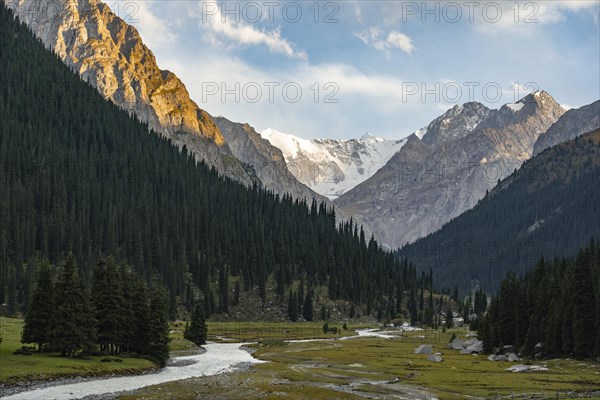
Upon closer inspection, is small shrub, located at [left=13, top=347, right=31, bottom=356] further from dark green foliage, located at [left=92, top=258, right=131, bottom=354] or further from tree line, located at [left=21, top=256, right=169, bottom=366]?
dark green foliage, located at [left=92, top=258, right=131, bottom=354]

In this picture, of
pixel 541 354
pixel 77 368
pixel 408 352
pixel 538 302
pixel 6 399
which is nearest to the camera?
pixel 6 399

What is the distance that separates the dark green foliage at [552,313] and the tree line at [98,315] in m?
Result: 62.4

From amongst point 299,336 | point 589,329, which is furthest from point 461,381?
point 299,336

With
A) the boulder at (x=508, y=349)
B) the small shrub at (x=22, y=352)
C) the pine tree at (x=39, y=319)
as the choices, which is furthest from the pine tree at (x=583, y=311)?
the small shrub at (x=22, y=352)

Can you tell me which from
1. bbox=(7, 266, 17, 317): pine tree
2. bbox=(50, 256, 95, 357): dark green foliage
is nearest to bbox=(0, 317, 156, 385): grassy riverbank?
bbox=(50, 256, 95, 357): dark green foliage

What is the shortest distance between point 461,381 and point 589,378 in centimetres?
1533

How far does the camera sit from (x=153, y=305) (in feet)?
310

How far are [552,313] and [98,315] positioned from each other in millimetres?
73530

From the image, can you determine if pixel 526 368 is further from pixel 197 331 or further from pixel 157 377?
pixel 197 331

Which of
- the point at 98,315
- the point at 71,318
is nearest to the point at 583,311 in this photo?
the point at 98,315

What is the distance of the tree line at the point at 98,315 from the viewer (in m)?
82.9

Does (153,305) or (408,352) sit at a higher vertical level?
(153,305)

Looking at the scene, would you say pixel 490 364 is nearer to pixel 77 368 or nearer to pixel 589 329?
pixel 589 329

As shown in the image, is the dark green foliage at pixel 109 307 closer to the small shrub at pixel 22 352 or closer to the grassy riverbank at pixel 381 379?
the small shrub at pixel 22 352
